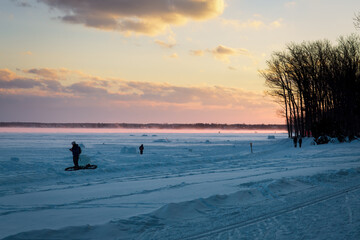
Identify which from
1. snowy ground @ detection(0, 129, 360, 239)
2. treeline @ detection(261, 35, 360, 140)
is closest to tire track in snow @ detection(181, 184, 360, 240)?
snowy ground @ detection(0, 129, 360, 239)

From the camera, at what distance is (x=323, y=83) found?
45.2 m

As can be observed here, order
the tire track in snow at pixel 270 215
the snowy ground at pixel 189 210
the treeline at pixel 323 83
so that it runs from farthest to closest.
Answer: the treeline at pixel 323 83
the snowy ground at pixel 189 210
the tire track in snow at pixel 270 215

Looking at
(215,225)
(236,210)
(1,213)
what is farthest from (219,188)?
(1,213)

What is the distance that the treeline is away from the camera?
40.2 metres

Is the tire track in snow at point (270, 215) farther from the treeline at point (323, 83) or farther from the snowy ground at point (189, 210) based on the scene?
the treeline at point (323, 83)

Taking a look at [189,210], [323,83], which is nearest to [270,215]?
[189,210]

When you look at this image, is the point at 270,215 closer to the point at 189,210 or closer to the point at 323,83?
the point at 189,210

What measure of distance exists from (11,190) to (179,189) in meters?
6.51

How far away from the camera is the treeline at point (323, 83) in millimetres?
40188

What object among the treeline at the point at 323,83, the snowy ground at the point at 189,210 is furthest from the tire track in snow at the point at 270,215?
the treeline at the point at 323,83

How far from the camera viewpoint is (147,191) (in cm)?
1117

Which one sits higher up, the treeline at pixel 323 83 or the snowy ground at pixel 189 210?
the treeline at pixel 323 83

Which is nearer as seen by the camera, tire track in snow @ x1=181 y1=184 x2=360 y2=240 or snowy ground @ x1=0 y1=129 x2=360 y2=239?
tire track in snow @ x1=181 y1=184 x2=360 y2=240

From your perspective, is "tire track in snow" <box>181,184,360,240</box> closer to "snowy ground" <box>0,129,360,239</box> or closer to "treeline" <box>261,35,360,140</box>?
"snowy ground" <box>0,129,360,239</box>
